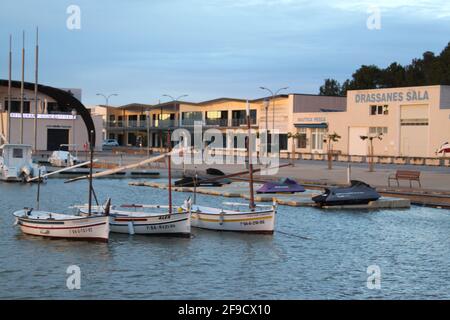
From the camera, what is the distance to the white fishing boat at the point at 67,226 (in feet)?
103

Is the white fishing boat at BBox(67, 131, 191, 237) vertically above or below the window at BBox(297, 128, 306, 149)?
below

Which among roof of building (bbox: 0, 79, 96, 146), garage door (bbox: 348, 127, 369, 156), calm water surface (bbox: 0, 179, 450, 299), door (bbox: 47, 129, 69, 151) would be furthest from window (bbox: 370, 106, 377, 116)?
calm water surface (bbox: 0, 179, 450, 299)

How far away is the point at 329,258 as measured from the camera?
95.8 feet

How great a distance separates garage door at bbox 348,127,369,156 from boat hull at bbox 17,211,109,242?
67540 millimetres

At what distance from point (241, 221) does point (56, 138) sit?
86940 mm

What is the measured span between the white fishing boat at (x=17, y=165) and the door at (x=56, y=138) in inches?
1933

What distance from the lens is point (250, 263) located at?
92.5 feet

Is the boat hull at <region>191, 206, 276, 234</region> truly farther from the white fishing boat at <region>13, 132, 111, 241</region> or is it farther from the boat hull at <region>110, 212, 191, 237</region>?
the white fishing boat at <region>13, 132, 111, 241</region>

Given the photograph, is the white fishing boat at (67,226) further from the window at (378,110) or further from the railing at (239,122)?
the railing at (239,122)

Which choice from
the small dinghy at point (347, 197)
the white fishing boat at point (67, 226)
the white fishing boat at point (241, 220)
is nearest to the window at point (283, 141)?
the small dinghy at point (347, 197)

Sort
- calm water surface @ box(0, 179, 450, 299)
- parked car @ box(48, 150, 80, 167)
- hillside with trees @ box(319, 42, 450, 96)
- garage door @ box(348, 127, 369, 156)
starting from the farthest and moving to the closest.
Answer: hillside with trees @ box(319, 42, 450, 96) → garage door @ box(348, 127, 369, 156) → parked car @ box(48, 150, 80, 167) → calm water surface @ box(0, 179, 450, 299)

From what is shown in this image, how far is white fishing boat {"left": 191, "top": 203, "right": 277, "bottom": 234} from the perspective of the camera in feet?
112

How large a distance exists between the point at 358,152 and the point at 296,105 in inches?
681
